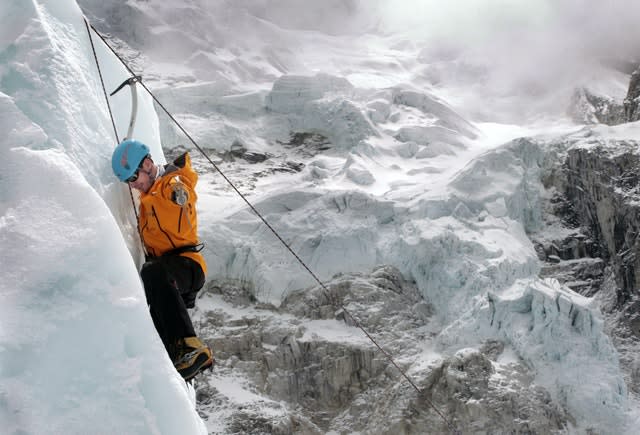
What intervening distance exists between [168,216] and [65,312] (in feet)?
3.78

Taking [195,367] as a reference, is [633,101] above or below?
below

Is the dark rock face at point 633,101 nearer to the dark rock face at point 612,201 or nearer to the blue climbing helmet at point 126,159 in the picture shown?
the dark rock face at point 612,201

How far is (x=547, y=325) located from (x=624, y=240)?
12516mm

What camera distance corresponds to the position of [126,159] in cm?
362

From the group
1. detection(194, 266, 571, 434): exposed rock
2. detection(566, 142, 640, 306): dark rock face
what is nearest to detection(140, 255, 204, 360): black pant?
detection(194, 266, 571, 434): exposed rock

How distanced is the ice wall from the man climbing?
0.59m

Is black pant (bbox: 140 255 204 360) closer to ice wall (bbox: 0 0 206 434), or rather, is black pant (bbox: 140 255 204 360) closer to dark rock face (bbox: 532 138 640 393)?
ice wall (bbox: 0 0 206 434)

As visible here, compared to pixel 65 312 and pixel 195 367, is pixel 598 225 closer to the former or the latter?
pixel 195 367

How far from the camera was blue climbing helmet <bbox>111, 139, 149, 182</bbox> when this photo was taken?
361 cm

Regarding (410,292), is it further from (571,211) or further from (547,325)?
(571,211)

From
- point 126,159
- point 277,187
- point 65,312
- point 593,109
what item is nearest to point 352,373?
point 277,187

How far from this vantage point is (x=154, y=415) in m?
2.53

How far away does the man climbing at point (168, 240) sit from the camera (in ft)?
10.8

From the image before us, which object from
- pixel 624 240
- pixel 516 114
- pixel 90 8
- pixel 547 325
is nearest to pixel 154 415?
pixel 547 325
